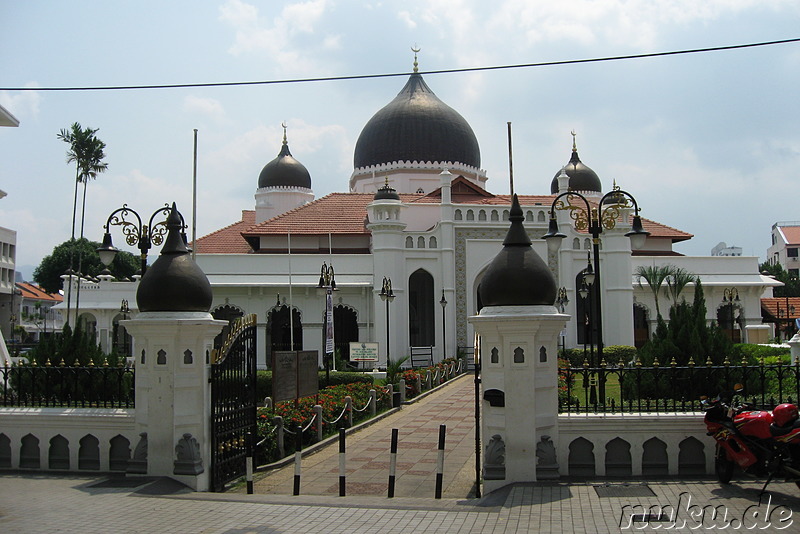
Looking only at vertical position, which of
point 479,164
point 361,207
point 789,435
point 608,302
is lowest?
point 789,435

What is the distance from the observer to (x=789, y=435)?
794 cm

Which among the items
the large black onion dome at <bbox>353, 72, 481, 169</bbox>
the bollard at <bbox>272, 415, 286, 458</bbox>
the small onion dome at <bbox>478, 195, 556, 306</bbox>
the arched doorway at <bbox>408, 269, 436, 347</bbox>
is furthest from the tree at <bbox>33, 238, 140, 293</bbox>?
the small onion dome at <bbox>478, 195, 556, 306</bbox>

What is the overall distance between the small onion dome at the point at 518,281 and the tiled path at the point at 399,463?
104 inches

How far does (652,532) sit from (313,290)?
27.2 metres

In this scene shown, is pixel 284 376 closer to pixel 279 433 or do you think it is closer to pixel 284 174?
pixel 279 433

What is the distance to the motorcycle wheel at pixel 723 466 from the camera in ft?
28.3

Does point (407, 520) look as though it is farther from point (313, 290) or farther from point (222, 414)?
point (313, 290)

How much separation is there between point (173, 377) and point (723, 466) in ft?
22.7

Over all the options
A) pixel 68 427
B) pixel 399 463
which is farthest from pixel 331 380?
pixel 68 427

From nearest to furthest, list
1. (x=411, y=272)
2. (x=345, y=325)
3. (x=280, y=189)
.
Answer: (x=411, y=272)
(x=345, y=325)
(x=280, y=189)

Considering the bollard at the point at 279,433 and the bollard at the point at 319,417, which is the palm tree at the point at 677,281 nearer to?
the bollard at the point at 319,417

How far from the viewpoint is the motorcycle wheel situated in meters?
8.64

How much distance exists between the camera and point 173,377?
31.3ft

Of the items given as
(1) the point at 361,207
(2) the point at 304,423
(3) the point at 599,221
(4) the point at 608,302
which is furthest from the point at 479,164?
(2) the point at 304,423
